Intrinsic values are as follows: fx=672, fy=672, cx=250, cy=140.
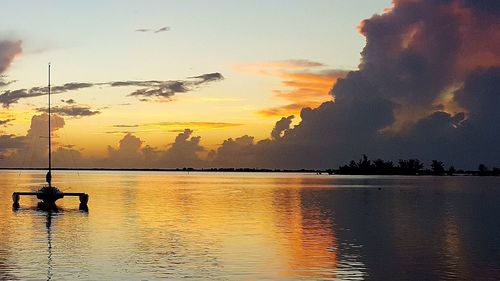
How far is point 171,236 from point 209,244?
20.2ft

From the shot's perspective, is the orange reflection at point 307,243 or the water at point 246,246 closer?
the water at point 246,246

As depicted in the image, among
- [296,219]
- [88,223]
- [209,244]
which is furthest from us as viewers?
[296,219]

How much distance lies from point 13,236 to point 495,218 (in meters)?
48.8

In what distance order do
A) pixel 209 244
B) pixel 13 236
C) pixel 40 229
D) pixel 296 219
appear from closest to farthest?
1. pixel 209 244
2. pixel 13 236
3. pixel 40 229
4. pixel 296 219

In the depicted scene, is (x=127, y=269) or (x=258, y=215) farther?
(x=258, y=215)

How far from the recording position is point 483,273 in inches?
1375

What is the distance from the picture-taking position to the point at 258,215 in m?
73.5

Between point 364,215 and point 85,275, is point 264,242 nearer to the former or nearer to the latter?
point 85,275

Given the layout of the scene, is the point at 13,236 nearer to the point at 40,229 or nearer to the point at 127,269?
the point at 40,229

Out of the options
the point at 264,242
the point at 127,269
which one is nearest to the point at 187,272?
the point at 127,269

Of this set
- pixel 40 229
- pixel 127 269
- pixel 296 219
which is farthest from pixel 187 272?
pixel 296 219

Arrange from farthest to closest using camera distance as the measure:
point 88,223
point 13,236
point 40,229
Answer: point 88,223 → point 40,229 → point 13,236

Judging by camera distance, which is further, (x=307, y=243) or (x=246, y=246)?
(x=307, y=243)

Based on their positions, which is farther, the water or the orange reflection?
the orange reflection
